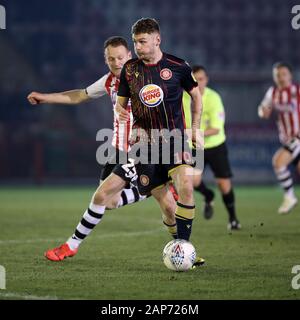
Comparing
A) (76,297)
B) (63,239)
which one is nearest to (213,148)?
(63,239)

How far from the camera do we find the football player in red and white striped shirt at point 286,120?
39.2 ft

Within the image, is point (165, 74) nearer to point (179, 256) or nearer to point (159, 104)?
point (159, 104)

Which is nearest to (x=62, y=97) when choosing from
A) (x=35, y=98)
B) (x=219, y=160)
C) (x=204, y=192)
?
(x=35, y=98)

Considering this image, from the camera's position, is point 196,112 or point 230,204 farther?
point 230,204

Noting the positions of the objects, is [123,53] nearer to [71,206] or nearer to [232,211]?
[232,211]

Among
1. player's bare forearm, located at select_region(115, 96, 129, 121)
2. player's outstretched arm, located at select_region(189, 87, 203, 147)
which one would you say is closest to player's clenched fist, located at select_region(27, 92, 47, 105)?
player's bare forearm, located at select_region(115, 96, 129, 121)

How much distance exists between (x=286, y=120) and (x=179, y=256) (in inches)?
268

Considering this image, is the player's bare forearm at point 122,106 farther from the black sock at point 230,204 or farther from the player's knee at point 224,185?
the player's knee at point 224,185

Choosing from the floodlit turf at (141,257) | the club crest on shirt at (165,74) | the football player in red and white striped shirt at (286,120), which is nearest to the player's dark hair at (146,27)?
the club crest on shirt at (165,74)

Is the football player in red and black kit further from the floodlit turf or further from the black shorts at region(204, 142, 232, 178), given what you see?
the black shorts at region(204, 142, 232, 178)

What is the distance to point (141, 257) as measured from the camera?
716 cm

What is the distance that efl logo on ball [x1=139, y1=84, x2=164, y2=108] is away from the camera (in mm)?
6340

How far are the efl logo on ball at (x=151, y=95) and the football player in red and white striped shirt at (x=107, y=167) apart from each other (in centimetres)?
66

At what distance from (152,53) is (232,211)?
3959mm
